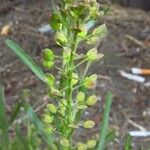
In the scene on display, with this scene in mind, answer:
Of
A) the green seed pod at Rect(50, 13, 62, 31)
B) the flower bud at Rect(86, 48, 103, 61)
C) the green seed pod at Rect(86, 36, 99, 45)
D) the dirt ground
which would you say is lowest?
the dirt ground

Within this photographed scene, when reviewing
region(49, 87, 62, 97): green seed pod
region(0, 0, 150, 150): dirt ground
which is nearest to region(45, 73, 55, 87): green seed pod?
region(49, 87, 62, 97): green seed pod

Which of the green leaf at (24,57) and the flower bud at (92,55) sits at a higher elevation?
the flower bud at (92,55)

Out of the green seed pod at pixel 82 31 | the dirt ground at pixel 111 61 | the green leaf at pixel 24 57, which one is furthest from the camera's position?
the dirt ground at pixel 111 61

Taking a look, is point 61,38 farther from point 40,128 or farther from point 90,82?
point 40,128

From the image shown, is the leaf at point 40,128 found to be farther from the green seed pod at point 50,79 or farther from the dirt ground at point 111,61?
the dirt ground at point 111,61

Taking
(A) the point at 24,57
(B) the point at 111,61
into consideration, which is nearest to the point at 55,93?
(A) the point at 24,57

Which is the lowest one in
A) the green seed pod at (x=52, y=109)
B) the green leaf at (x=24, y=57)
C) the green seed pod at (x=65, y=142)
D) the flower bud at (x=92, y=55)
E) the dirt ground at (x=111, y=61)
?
the dirt ground at (x=111, y=61)

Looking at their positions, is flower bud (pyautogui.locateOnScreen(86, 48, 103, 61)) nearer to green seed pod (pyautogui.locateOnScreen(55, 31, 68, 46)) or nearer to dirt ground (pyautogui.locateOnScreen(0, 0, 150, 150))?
green seed pod (pyautogui.locateOnScreen(55, 31, 68, 46))

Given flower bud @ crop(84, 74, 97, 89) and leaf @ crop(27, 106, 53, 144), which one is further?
leaf @ crop(27, 106, 53, 144)

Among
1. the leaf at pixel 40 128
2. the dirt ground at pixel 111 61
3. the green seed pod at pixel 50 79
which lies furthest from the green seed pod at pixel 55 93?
the dirt ground at pixel 111 61

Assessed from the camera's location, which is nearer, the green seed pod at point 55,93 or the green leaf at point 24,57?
the green seed pod at point 55,93
